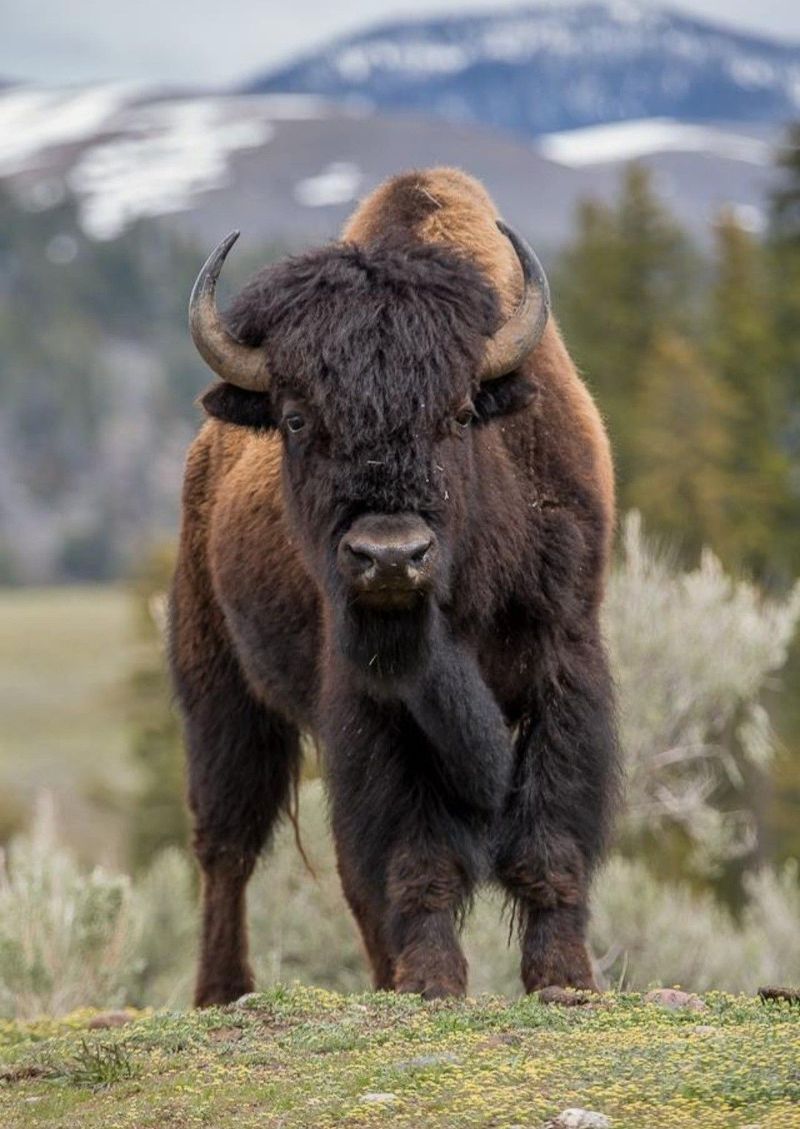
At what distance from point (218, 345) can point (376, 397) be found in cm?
92

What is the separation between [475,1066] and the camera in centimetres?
528

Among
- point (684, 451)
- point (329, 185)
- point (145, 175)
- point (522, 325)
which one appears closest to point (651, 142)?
point (329, 185)

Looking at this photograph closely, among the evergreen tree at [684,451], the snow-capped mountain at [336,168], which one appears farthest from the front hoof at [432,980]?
the snow-capped mountain at [336,168]

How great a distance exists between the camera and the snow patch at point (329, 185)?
573 ft

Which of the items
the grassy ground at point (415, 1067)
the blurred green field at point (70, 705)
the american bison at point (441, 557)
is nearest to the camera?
the grassy ground at point (415, 1067)

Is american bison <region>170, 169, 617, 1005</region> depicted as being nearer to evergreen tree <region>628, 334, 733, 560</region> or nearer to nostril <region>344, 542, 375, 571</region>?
nostril <region>344, 542, 375, 571</region>

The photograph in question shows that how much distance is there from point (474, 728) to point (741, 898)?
26.4 meters

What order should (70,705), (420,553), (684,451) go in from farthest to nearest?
(70,705) < (684,451) < (420,553)

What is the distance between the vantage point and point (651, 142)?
527 feet

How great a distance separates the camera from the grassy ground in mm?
4844

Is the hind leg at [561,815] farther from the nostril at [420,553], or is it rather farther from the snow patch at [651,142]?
the snow patch at [651,142]

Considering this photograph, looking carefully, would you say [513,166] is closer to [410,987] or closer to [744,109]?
[744,109]

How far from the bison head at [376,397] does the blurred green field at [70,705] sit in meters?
39.4

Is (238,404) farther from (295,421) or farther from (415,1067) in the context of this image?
(415,1067)
